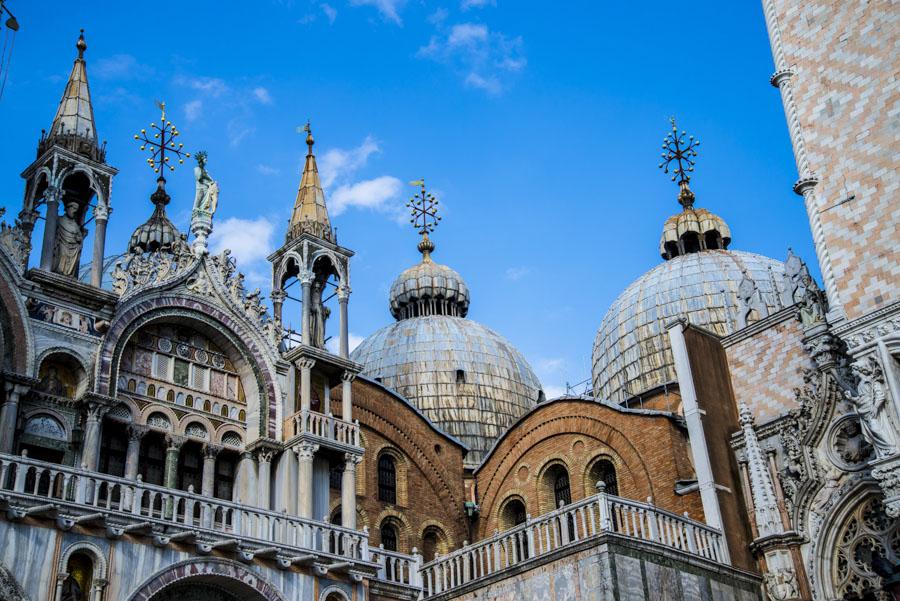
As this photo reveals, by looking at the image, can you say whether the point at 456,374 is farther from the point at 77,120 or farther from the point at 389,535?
the point at 77,120

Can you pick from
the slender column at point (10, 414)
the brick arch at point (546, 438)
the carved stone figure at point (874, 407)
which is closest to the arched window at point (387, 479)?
the brick arch at point (546, 438)

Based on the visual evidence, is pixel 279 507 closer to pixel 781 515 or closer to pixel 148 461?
pixel 148 461

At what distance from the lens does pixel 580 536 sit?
19094 mm

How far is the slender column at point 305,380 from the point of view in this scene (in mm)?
21411

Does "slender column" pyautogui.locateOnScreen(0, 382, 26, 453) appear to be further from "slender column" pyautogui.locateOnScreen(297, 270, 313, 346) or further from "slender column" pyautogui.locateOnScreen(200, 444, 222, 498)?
"slender column" pyautogui.locateOnScreen(297, 270, 313, 346)

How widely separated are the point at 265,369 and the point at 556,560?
23.9ft

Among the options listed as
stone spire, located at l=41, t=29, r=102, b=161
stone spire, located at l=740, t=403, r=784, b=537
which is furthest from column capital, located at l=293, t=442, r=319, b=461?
stone spire, located at l=740, t=403, r=784, b=537

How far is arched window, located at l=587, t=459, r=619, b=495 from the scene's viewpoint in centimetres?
2722

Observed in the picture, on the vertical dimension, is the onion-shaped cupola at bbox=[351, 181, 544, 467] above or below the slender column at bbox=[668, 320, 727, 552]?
above

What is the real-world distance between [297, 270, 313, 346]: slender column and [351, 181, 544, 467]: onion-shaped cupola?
58.9ft

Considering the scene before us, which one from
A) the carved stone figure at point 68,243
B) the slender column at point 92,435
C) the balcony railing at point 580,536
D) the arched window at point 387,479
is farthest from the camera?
the arched window at point 387,479

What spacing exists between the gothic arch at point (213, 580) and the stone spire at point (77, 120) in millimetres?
8302

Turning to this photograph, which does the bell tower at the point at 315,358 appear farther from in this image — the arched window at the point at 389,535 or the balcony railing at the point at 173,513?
the arched window at the point at 389,535

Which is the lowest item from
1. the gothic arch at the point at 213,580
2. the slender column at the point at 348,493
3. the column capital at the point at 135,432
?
the gothic arch at the point at 213,580
